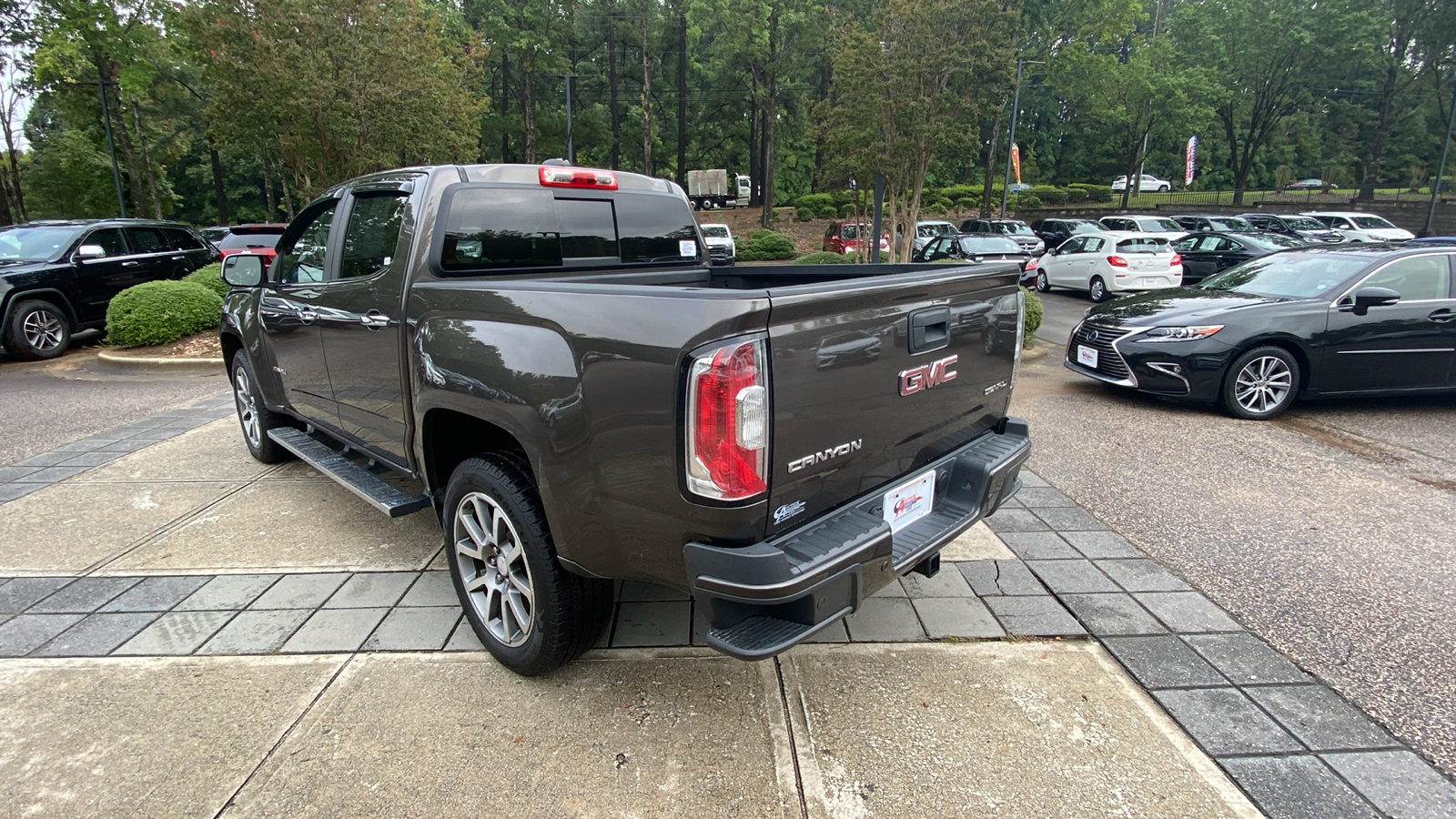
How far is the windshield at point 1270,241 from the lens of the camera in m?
15.3

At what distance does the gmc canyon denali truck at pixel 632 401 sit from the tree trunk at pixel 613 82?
114ft

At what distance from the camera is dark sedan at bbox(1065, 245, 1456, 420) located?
620 cm

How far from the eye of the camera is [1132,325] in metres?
6.80

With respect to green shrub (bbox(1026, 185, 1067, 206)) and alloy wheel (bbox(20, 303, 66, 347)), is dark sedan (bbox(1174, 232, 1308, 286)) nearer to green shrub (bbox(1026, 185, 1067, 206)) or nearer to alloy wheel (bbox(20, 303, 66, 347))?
alloy wheel (bbox(20, 303, 66, 347))

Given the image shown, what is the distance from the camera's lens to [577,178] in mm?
3525

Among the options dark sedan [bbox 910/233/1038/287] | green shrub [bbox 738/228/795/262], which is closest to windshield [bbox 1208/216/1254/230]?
dark sedan [bbox 910/233/1038/287]

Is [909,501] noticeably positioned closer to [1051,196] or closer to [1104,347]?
[1104,347]

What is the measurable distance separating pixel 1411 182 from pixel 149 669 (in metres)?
57.4

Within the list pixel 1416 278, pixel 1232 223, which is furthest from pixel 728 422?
pixel 1232 223

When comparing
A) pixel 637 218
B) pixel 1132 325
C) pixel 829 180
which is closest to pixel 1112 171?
pixel 829 180

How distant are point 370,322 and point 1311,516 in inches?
208

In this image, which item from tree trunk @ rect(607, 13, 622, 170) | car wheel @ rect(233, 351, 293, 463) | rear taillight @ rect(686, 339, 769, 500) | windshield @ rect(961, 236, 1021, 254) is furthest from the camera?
tree trunk @ rect(607, 13, 622, 170)

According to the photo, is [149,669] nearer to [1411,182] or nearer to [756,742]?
[756,742]

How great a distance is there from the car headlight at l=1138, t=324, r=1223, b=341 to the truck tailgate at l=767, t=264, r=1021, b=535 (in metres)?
4.44
